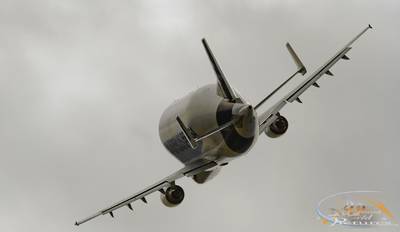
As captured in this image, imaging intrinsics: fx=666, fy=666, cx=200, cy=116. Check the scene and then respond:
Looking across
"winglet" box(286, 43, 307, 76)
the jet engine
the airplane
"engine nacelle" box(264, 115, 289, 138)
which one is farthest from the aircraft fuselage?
"winglet" box(286, 43, 307, 76)

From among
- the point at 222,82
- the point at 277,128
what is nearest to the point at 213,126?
the point at 222,82

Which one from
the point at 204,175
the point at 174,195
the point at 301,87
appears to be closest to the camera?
the point at 174,195

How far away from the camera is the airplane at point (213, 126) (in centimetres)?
4872

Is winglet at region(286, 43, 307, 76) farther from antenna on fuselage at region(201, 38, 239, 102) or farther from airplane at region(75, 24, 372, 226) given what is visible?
antenna on fuselage at region(201, 38, 239, 102)

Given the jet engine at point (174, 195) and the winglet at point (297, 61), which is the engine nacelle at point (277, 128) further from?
the jet engine at point (174, 195)

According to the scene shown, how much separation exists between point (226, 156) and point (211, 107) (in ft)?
13.9

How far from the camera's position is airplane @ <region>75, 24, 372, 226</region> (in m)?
48.7

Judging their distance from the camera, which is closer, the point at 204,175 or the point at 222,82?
the point at 222,82

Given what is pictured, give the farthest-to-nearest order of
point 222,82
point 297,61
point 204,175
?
point 204,175 < point 297,61 < point 222,82

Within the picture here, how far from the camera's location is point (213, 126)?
162 feet

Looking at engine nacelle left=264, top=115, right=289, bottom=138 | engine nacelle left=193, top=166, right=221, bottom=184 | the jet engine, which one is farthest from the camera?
engine nacelle left=193, top=166, right=221, bottom=184

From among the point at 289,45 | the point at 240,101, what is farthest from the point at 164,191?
the point at 289,45

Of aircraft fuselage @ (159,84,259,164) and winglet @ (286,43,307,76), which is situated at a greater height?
winglet @ (286,43,307,76)

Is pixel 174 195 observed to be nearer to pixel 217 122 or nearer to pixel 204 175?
pixel 204 175
